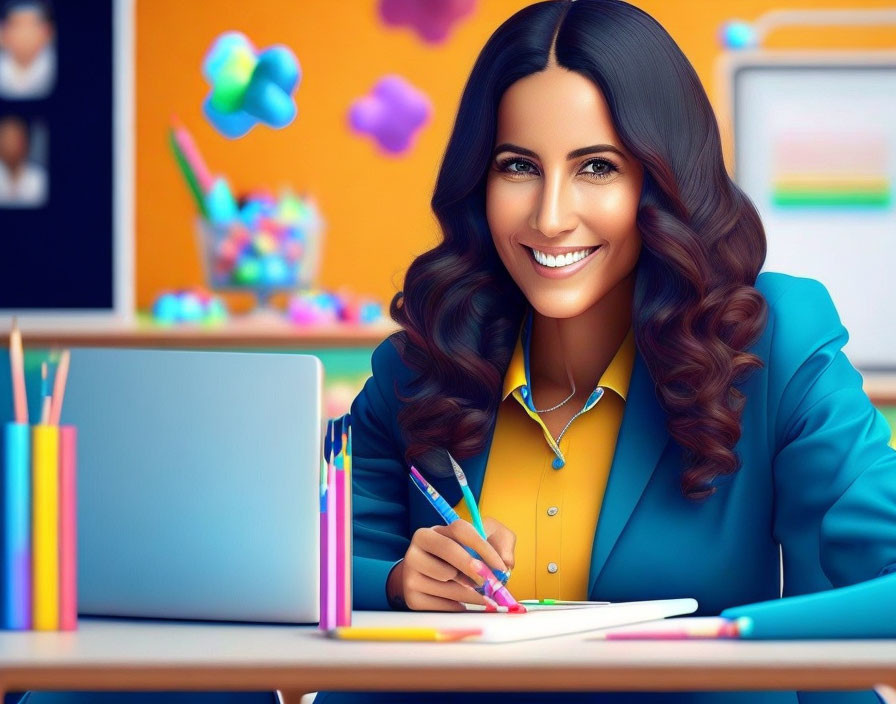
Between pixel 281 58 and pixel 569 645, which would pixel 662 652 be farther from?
pixel 281 58

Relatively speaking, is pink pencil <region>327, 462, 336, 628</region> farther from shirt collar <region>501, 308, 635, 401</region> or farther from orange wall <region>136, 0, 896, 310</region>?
orange wall <region>136, 0, 896, 310</region>

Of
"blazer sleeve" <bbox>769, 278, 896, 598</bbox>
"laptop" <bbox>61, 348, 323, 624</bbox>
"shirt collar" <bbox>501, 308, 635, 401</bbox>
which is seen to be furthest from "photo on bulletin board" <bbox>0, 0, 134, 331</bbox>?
"laptop" <bbox>61, 348, 323, 624</bbox>

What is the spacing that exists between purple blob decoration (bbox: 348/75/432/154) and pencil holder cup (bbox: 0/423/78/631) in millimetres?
3062

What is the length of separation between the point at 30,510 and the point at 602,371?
0.80 m

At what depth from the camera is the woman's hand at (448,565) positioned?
1264 millimetres

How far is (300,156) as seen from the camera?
4.07 metres

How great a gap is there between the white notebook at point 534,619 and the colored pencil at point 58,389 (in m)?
0.31

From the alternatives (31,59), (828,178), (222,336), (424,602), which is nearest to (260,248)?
(222,336)

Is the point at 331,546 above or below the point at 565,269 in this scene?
below

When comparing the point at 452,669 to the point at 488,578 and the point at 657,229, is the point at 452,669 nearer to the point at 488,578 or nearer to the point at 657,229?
the point at 488,578

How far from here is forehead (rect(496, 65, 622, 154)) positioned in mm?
1473

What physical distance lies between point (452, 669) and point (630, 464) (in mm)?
645

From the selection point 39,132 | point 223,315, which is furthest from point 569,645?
point 39,132

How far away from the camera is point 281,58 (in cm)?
332
